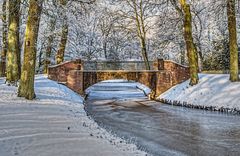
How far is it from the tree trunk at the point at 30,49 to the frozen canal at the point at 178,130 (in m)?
3.85

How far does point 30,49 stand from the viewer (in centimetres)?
1723

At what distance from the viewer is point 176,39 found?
4706 cm

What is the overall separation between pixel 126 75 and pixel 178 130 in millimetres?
17281

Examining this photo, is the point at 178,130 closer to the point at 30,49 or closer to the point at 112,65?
the point at 30,49

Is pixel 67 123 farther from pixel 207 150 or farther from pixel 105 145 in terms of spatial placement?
pixel 207 150

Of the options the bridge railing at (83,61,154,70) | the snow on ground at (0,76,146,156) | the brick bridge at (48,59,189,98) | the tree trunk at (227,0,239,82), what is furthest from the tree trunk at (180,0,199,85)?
the snow on ground at (0,76,146,156)

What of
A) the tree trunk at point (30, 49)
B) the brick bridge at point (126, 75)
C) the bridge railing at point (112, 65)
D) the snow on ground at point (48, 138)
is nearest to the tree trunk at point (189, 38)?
the brick bridge at point (126, 75)

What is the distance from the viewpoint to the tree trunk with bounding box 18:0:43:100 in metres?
16.9

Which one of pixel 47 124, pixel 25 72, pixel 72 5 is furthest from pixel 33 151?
pixel 72 5

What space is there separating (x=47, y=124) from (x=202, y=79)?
19.4 meters

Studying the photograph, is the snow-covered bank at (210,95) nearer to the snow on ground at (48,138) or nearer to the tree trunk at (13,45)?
the tree trunk at (13,45)

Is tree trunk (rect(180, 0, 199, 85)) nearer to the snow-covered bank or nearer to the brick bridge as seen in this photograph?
the snow-covered bank

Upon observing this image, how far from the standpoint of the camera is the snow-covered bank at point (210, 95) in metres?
22.3

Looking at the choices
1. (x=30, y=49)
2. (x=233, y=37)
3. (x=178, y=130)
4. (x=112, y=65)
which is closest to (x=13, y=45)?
(x=30, y=49)
